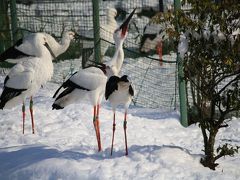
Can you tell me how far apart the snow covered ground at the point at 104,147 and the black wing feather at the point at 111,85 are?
68cm

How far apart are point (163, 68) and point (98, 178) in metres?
7.40

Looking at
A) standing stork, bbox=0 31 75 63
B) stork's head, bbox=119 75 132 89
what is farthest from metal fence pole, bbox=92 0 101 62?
stork's head, bbox=119 75 132 89

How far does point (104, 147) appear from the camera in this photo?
6.44m

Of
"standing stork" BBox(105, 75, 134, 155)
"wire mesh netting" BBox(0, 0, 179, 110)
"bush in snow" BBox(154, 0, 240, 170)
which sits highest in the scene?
"bush in snow" BBox(154, 0, 240, 170)

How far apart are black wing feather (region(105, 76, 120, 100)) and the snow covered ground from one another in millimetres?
678

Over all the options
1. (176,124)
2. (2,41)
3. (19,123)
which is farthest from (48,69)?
(2,41)

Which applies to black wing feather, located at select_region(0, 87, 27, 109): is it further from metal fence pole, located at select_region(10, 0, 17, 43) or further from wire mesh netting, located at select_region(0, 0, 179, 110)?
metal fence pole, located at select_region(10, 0, 17, 43)

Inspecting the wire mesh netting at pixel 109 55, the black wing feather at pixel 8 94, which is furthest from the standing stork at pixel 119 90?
the wire mesh netting at pixel 109 55

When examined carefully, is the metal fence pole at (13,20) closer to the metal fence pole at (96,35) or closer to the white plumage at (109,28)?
the white plumage at (109,28)

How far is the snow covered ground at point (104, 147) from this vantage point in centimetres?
521

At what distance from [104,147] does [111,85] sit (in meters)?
1.05

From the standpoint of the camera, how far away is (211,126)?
18.1 ft

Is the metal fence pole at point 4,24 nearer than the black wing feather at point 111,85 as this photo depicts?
No

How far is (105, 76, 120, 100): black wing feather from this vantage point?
564 cm
